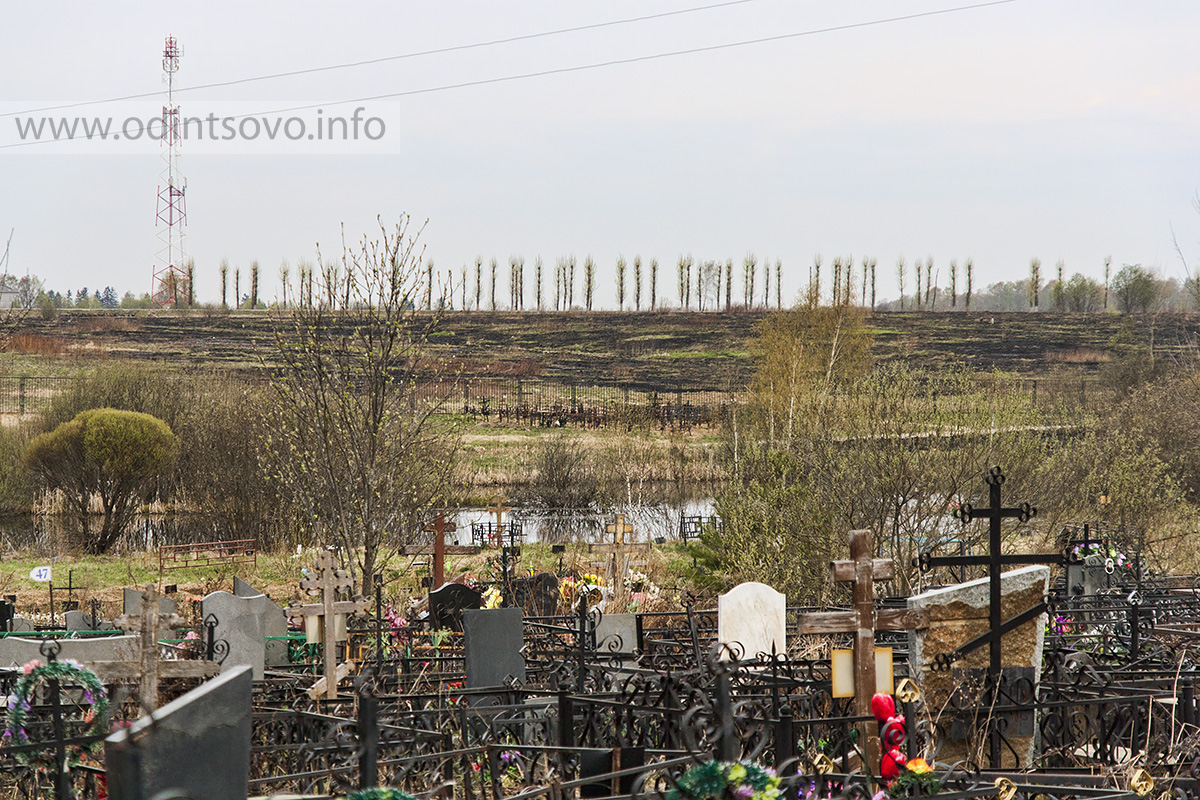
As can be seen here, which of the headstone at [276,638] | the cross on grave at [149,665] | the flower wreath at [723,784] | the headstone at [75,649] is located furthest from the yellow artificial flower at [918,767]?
the headstone at [276,638]

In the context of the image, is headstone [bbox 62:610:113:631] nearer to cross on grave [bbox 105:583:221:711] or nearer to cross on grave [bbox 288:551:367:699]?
cross on grave [bbox 288:551:367:699]

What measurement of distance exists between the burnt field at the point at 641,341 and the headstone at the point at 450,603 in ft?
126

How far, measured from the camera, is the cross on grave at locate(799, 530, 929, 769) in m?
6.20

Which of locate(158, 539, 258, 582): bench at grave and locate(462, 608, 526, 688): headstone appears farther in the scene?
locate(158, 539, 258, 582): bench at grave

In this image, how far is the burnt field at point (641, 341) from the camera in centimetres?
5544

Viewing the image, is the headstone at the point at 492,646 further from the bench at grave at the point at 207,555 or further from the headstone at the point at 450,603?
the bench at grave at the point at 207,555

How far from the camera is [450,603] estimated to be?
12.9 m

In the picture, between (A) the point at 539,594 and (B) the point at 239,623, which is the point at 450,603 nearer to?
(A) the point at 539,594

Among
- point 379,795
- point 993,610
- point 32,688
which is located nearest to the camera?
point 379,795

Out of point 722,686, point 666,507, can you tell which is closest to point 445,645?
point 722,686

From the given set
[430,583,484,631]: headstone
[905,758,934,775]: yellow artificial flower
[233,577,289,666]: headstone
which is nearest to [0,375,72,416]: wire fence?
[430,583,484,631]: headstone

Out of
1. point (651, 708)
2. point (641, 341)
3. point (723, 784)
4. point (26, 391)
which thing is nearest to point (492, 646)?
point (651, 708)

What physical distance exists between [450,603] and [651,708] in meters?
Answer: 7.62

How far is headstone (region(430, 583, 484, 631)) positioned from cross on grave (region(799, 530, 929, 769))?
7075mm
